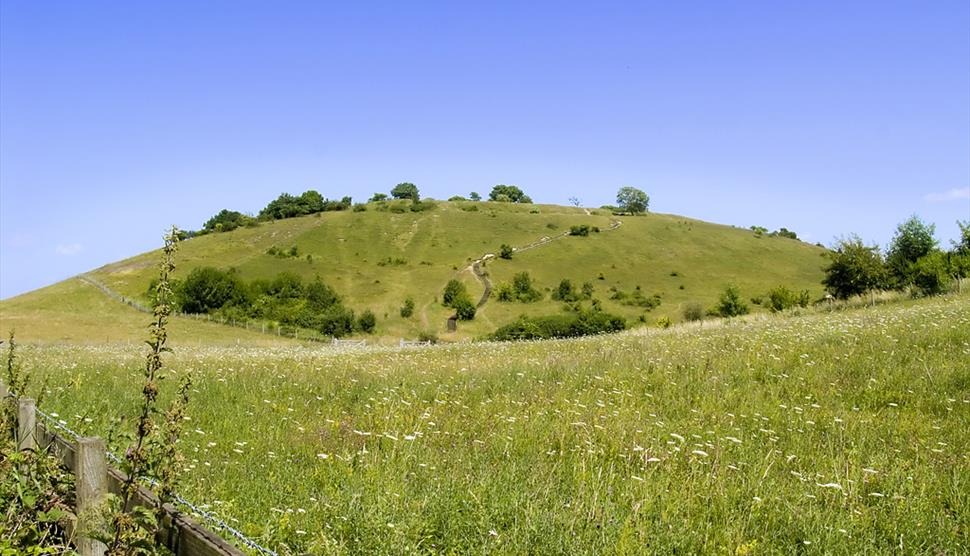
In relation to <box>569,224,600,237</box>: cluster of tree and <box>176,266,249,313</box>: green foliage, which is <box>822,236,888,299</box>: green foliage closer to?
<box>176,266,249,313</box>: green foliage

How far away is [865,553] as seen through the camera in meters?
4.57

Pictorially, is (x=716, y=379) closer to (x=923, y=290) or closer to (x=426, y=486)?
(x=426, y=486)

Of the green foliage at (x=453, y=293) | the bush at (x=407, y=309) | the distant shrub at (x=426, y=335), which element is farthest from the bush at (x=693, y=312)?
the bush at (x=407, y=309)

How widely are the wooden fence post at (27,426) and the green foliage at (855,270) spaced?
177 ft

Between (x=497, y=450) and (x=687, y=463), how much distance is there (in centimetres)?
207

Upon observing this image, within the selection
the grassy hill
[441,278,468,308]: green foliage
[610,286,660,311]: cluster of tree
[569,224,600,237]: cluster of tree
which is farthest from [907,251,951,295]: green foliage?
[569,224,600,237]: cluster of tree

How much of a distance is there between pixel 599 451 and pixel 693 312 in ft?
297

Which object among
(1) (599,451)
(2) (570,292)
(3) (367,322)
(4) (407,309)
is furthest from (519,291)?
(1) (599,451)

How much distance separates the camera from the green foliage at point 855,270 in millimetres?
49250

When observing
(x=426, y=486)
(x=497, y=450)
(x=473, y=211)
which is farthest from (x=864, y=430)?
(x=473, y=211)

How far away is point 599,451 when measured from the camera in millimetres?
6863

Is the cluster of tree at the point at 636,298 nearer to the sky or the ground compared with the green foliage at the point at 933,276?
nearer to the ground

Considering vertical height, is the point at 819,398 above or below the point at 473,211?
below

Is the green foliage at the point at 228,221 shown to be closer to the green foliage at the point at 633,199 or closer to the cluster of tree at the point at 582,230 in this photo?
the cluster of tree at the point at 582,230
